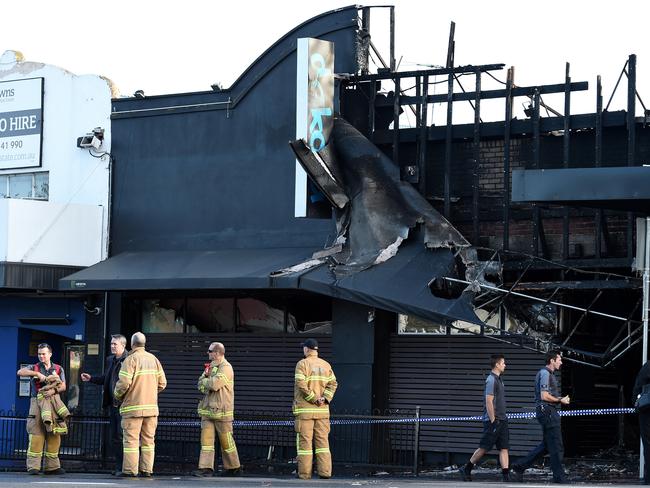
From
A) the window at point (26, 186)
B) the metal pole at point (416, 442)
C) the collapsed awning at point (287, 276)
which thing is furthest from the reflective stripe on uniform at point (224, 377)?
the window at point (26, 186)

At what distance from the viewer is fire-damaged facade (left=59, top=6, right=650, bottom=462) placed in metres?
18.6

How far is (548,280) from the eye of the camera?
63.5ft

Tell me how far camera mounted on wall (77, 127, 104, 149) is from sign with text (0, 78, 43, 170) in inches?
44.9

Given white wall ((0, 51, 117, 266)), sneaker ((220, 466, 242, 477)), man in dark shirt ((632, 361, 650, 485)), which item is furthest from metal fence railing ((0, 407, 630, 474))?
white wall ((0, 51, 117, 266))

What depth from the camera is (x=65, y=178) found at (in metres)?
23.4

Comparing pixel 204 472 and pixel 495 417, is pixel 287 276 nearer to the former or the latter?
pixel 204 472

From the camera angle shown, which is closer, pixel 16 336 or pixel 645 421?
pixel 645 421

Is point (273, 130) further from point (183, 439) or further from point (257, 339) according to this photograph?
point (183, 439)

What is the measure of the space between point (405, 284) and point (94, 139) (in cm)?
704

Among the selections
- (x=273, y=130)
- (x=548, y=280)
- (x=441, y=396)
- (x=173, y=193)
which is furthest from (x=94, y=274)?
(x=548, y=280)

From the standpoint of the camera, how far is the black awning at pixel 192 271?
1984cm

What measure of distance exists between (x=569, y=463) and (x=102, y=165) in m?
9.53

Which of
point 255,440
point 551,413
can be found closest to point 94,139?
point 255,440

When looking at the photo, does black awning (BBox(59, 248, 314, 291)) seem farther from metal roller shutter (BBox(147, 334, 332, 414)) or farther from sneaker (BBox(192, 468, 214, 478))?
sneaker (BBox(192, 468, 214, 478))
